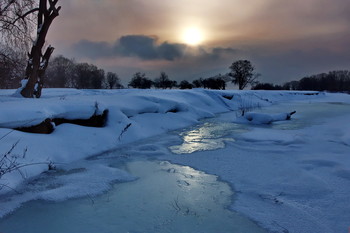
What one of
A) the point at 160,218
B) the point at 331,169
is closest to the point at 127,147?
the point at 160,218

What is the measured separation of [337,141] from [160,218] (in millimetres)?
5560

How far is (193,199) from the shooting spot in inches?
123

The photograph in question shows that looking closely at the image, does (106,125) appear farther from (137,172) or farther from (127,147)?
(137,172)

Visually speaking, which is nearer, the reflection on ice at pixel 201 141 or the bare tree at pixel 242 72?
the reflection on ice at pixel 201 141

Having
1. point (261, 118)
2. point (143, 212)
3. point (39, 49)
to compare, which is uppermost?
point (39, 49)

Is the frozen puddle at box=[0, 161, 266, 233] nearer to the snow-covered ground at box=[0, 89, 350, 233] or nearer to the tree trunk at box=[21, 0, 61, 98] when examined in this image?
the snow-covered ground at box=[0, 89, 350, 233]

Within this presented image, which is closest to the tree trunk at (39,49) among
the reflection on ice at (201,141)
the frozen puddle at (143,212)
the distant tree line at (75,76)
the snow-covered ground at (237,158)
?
the snow-covered ground at (237,158)

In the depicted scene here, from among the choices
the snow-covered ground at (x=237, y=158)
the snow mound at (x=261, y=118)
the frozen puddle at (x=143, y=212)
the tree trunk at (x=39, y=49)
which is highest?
the tree trunk at (x=39, y=49)

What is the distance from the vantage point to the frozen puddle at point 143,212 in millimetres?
2475

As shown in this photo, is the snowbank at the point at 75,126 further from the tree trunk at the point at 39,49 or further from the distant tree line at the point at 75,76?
the distant tree line at the point at 75,76

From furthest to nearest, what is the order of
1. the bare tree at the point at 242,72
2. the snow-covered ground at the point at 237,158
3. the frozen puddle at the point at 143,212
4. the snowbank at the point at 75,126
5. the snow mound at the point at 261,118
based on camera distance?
the bare tree at the point at 242,72 < the snow mound at the point at 261,118 < the snowbank at the point at 75,126 < the snow-covered ground at the point at 237,158 < the frozen puddle at the point at 143,212

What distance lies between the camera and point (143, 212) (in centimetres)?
279

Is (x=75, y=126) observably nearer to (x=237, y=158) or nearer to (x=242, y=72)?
(x=237, y=158)

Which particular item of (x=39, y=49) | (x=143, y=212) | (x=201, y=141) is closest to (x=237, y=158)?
(x=201, y=141)
